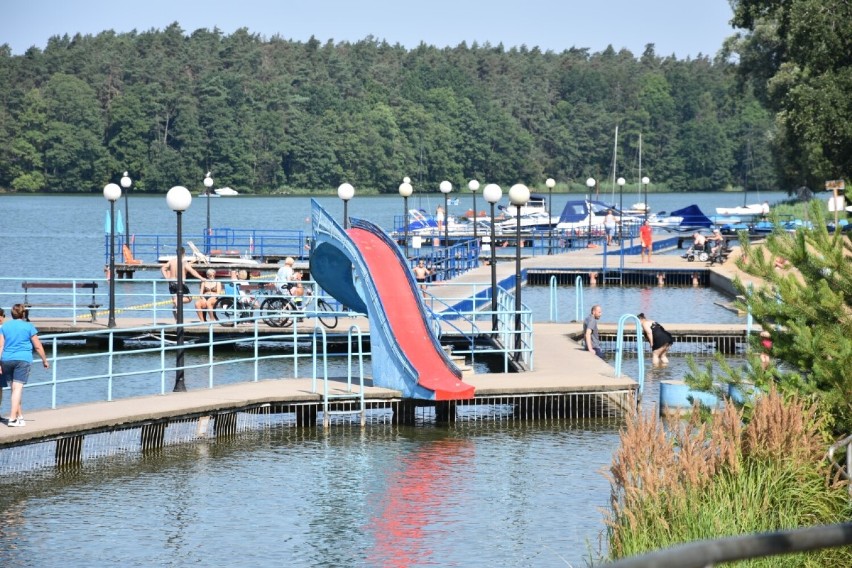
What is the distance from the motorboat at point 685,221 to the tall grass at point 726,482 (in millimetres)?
61203

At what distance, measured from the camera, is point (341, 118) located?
15988 cm

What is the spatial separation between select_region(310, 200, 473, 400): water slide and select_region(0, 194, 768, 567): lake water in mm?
787

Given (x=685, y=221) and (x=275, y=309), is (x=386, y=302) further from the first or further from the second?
(x=685, y=221)

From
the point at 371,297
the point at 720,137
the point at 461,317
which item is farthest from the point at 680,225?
the point at 720,137

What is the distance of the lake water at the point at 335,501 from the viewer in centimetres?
1401

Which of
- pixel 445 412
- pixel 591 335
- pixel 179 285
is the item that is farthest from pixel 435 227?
pixel 445 412

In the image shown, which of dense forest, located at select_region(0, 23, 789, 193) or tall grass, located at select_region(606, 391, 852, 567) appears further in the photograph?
dense forest, located at select_region(0, 23, 789, 193)

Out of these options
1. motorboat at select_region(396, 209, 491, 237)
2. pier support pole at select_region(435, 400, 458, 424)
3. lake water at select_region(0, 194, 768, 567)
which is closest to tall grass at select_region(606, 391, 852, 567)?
lake water at select_region(0, 194, 768, 567)

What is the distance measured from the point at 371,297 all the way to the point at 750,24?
48742 millimetres

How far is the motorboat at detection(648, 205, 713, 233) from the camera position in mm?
73188

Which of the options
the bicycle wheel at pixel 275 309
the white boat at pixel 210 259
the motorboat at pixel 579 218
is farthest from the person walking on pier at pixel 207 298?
the motorboat at pixel 579 218

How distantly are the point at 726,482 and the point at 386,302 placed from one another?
37.6ft

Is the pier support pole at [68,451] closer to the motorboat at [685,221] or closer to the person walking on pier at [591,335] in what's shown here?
the person walking on pier at [591,335]

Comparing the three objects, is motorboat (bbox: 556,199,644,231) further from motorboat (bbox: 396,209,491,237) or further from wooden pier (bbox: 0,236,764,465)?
wooden pier (bbox: 0,236,764,465)
